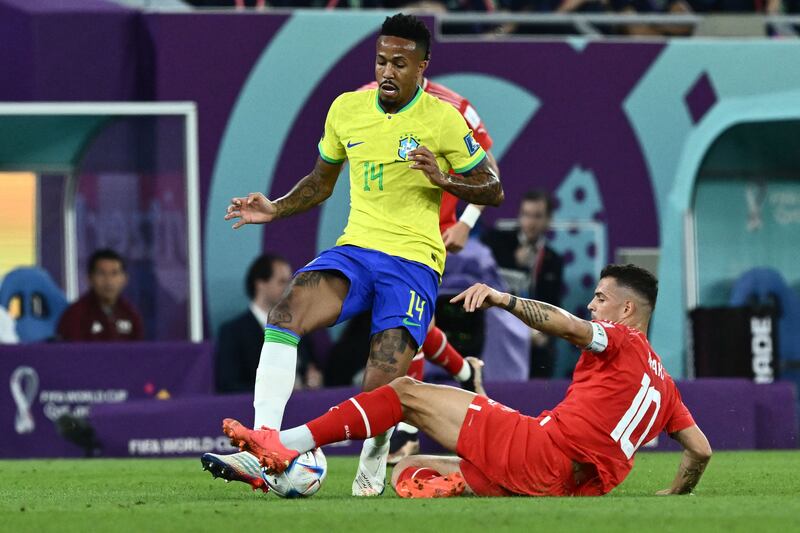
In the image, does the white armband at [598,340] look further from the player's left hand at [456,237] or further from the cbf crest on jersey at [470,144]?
the player's left hand at [456,237]

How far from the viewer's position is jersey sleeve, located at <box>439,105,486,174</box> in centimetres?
719

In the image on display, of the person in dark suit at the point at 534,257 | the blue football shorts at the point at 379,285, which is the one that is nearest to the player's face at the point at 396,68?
the blue football shorts at the point at 379,285

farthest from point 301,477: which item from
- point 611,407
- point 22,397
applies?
point 22,397

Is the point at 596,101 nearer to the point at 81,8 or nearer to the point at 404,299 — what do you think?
the point at 81,8

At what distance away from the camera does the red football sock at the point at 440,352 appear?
8.59m

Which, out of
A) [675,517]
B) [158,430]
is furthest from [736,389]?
[675,517]

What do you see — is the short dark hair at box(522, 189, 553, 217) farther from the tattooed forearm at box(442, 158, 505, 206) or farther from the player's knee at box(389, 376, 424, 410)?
the player's knee at box(389, 376, 424, 410)

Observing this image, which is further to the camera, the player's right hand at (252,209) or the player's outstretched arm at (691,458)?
the player's right hand at (252,209)

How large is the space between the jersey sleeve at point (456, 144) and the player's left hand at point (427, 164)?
29cm

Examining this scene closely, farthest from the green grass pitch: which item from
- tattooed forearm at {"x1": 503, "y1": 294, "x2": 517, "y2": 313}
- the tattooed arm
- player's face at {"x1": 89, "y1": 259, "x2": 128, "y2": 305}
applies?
player's face at {"x1": 89, "y1": 259, "x2": 128, "y2": 305}

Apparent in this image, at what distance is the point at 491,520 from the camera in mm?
5441

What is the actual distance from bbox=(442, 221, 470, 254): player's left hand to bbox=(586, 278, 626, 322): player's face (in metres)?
1.66

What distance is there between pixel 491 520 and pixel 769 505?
4.33ft

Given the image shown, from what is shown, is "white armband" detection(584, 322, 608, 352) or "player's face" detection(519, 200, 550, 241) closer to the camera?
"white armband" detection(584, 322, 608, 352)
